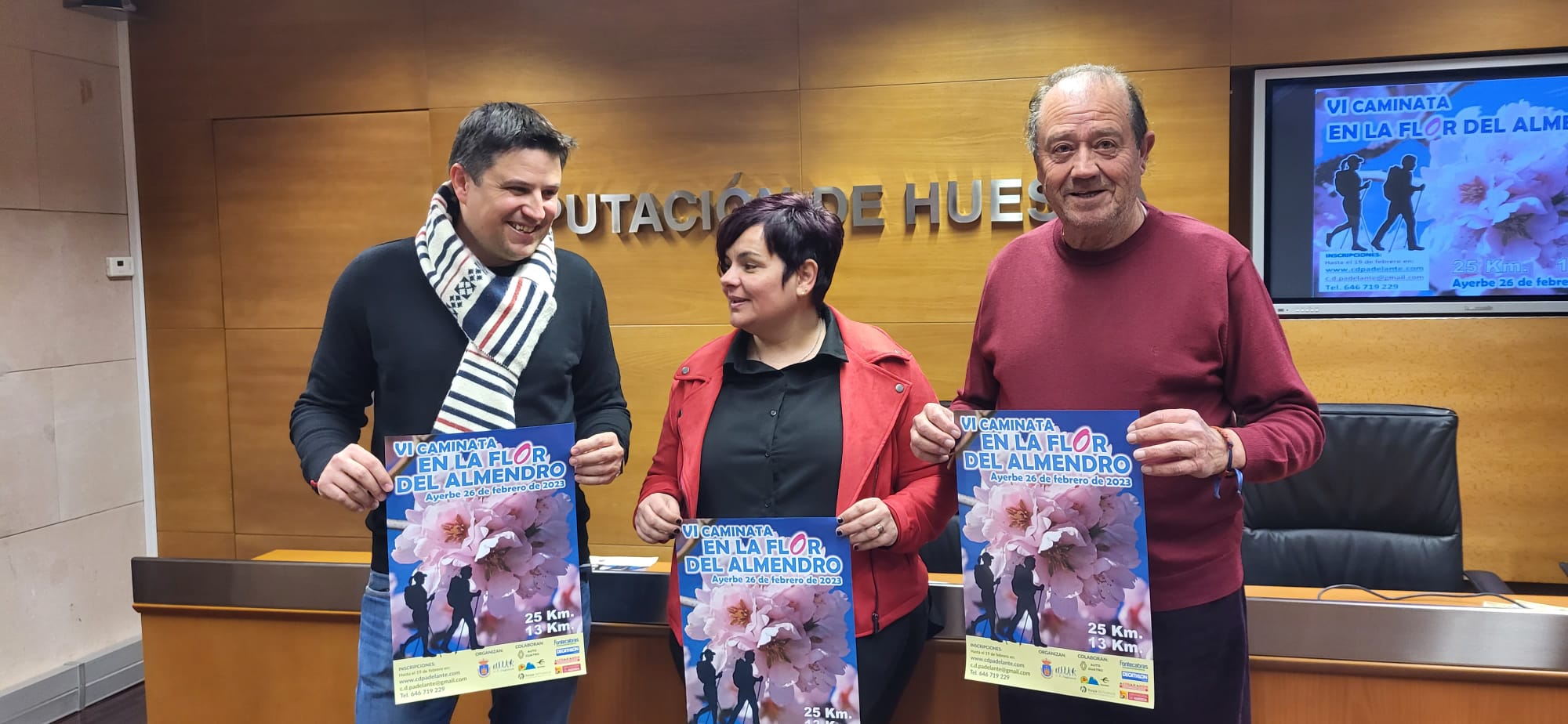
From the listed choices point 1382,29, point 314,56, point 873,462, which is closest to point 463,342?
point 873,462

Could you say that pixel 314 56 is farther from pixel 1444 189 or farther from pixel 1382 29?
pixel 1444 189

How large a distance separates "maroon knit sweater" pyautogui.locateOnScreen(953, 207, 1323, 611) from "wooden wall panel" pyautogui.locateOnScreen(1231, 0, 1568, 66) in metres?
2.46

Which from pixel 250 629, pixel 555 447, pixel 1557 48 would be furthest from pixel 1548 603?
pixel 250 629

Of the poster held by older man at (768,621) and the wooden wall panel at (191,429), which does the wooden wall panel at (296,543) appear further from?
the poster held by older man at (768,621)

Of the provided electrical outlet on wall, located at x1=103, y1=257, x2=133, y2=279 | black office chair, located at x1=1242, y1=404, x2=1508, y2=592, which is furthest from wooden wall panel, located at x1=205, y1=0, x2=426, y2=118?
black office chair, located at x1=1242, y1=404, x2=1508, y2=592

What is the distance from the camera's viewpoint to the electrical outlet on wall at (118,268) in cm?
402

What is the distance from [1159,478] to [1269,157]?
2.60 m

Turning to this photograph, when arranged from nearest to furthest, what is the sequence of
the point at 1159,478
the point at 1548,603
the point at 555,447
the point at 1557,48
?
the point at 1159,478 → the point at 555,447 → the point at 1548,603 → the point at 1557,48

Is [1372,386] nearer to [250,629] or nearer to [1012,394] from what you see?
[1012,394]

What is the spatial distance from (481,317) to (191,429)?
3595mm

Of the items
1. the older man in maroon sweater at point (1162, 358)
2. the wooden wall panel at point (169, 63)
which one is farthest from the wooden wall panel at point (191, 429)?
the older man in maroon sweater at point (1162, 358)

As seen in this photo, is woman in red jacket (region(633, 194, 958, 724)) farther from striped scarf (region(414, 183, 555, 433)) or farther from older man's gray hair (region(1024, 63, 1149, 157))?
older man's gray hair (region(1024, 63, 1149, 157))

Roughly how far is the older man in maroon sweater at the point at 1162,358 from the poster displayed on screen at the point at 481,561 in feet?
1.93

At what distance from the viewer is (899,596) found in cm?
149
